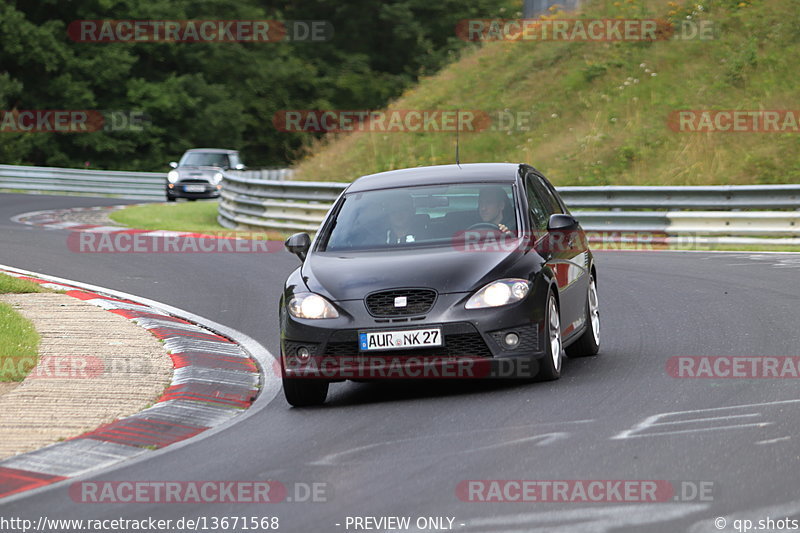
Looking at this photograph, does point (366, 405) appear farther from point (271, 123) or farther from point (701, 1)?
point (271, 123)

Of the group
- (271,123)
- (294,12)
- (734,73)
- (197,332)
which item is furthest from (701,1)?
(294,12)

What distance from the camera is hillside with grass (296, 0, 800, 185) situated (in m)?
26.0

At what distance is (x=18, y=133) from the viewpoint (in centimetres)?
4750

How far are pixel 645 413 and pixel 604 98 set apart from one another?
2277cm

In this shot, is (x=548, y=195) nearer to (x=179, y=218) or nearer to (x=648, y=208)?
(x=648, y=208)

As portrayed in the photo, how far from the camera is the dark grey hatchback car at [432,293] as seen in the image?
8.60 meters

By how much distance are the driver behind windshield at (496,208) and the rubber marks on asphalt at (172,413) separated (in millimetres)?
2080

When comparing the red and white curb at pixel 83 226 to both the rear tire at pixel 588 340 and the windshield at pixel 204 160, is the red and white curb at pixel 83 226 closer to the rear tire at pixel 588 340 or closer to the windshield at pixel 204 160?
the windshield at pixel 204 160

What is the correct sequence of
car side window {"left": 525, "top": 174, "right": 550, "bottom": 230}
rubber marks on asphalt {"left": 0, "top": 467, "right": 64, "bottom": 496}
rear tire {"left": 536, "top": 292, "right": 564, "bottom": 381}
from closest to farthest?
rubber marks on asphalt {"left": 0, "top": 467, "right": 64, "bottom": 496}, rear tire {"left": 536, "top": 292, "right": 564, "bottom": 381}, car side window {"left": 525, "top": 174, "right": 550, "bottom": 230}

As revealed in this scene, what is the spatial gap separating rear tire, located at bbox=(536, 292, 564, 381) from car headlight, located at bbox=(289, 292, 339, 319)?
1416 millimetres

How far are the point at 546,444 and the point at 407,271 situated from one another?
2.08 m

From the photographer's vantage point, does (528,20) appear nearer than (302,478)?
No

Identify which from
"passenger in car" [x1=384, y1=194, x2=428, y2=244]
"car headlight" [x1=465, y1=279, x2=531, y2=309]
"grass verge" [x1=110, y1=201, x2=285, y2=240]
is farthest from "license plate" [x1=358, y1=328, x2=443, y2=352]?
"grass verge" [x1=110, y1=201, x2=285, y2=240]

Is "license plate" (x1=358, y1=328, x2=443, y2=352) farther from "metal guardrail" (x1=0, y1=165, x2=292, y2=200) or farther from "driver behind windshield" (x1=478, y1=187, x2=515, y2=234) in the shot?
"metal guardrail" (x1=0, y1=165, x2=292, y2=200)
